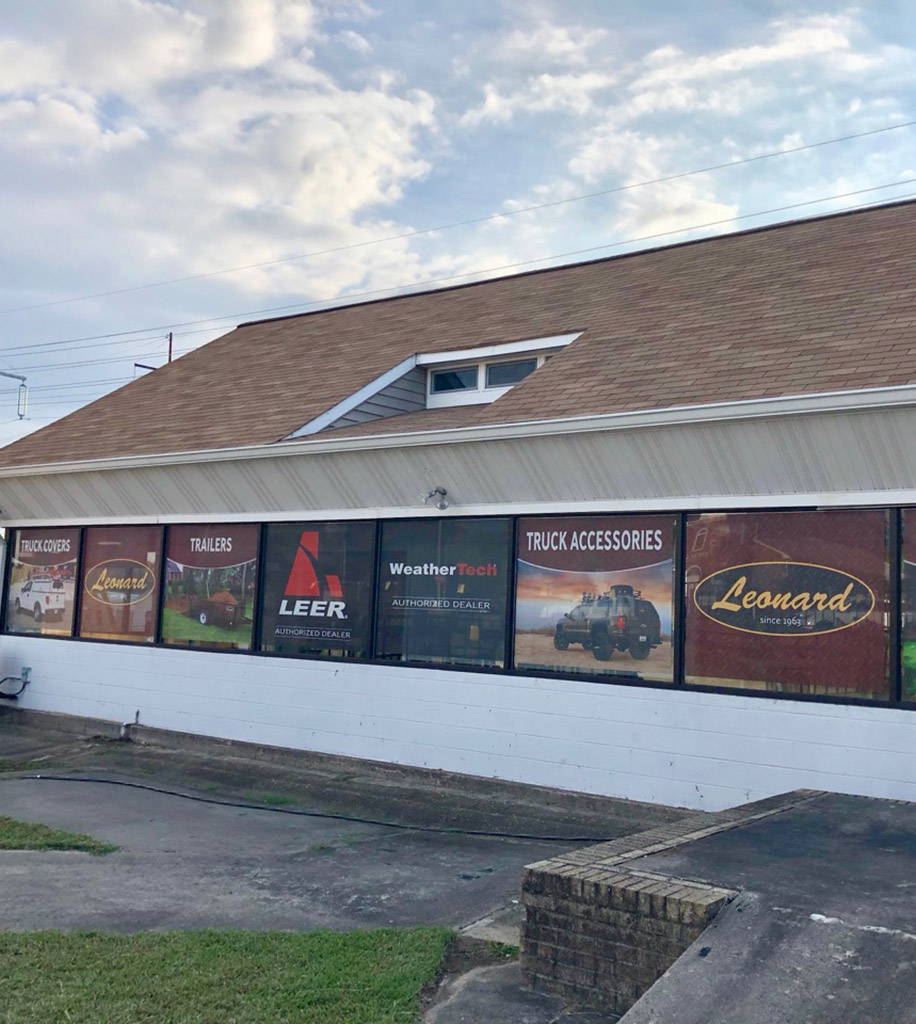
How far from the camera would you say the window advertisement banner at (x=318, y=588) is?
12281 millimetres

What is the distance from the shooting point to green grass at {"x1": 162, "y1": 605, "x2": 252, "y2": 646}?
43.8 feet

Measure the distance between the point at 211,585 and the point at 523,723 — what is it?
16.8ft

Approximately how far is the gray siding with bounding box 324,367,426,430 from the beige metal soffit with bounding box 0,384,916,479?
4.77 feet

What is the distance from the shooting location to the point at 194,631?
1391 centimetres

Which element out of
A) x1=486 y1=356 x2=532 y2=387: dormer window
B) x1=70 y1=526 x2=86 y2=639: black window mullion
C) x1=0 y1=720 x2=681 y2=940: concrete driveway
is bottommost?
x1=0 y1=720 x2=681 y2=940: concrete driveway

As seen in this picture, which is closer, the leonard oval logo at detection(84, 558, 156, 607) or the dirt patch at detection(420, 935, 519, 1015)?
the dirt patch at detection(420, 935, 519, 1015)

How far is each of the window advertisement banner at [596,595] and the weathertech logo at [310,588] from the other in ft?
8.56

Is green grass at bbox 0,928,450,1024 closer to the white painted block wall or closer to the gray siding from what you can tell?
the white painted block wall

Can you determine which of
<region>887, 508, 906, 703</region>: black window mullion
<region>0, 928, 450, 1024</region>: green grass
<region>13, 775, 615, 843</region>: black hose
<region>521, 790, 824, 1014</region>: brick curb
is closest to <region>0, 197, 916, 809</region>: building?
<region>887, 508, 906, 703</region>: black window mullion

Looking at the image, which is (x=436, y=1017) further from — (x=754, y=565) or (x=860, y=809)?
(x=754, y=565)

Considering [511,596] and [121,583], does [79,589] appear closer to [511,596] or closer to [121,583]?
[121,583]

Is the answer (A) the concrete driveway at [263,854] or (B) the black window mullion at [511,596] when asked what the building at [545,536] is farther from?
(A) the concrete driveway at [263,854]

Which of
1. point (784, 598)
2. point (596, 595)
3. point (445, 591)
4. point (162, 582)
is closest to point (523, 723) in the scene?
point (596, 595)

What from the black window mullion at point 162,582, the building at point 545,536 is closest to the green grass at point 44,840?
the building at point 545,536
